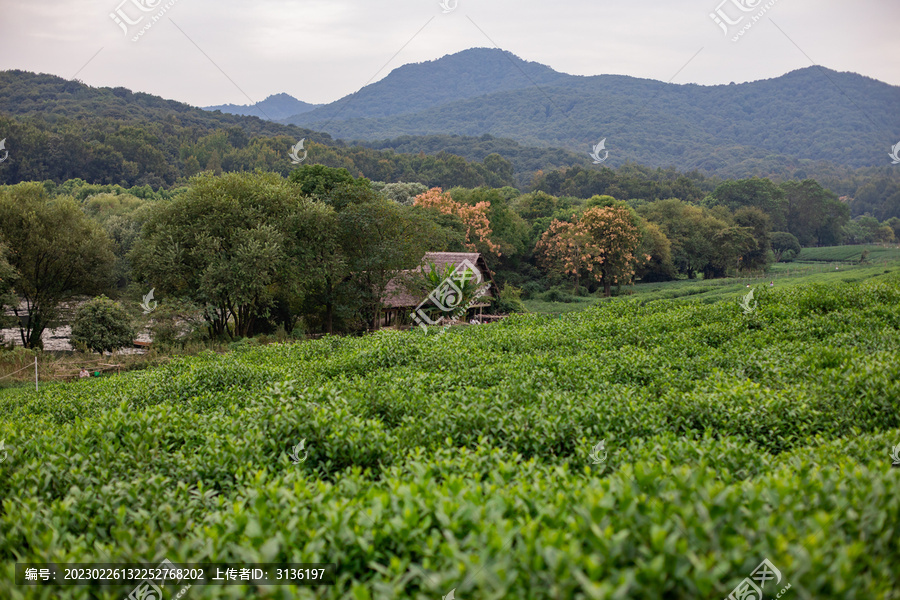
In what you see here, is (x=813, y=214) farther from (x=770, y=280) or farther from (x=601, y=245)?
(x=601, y=245)

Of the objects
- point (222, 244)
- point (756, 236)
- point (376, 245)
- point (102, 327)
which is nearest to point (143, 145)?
point (102, 327)

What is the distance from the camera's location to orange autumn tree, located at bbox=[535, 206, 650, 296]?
43.3 metres

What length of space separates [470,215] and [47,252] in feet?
90.7

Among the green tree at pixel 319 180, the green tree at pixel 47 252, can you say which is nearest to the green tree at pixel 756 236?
the green tree at pixel 319 180

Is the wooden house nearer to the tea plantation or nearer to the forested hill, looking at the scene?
the tea plantation

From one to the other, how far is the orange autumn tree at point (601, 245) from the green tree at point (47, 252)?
3323 cm

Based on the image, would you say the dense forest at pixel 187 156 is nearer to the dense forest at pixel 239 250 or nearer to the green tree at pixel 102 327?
the dense forest at pixel 239 250

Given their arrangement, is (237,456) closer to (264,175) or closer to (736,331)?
(736,331)

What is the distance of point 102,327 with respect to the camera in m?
21.6

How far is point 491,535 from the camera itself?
2.78 meters

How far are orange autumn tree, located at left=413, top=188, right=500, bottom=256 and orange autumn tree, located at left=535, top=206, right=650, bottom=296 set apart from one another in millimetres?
6524

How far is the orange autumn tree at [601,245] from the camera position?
43.3 metres

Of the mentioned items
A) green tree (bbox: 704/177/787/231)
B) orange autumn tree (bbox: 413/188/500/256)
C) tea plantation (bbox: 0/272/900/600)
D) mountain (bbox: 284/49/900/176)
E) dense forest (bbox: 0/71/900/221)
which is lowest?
tea plantation (bbox: 0/272/900/600)

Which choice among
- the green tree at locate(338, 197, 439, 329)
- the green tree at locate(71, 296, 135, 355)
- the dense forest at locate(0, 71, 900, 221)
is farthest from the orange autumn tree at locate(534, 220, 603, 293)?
the dense forest at locate(0, 71, 900, 221)
